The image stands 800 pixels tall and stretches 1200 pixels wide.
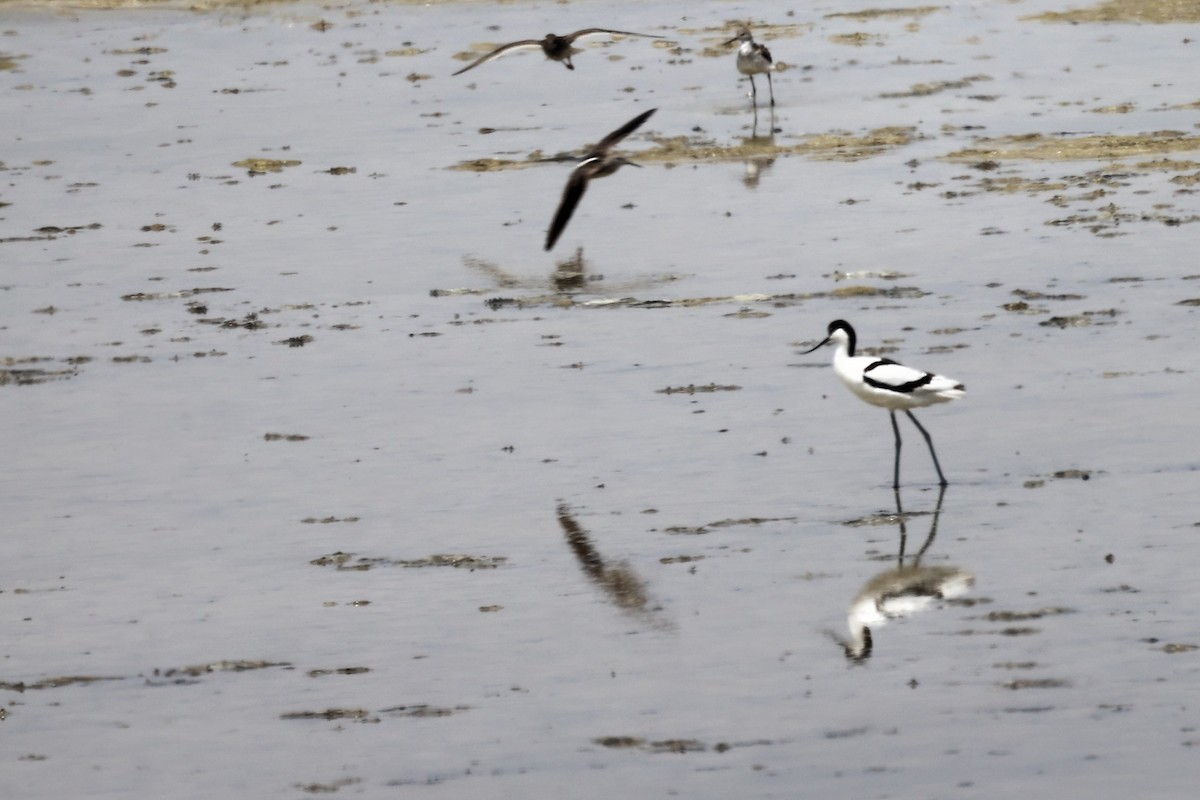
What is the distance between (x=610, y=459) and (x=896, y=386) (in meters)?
1.86

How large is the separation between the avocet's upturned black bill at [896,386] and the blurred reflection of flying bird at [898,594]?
1.47 m

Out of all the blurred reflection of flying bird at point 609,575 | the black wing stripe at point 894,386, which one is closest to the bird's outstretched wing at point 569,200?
the black wing stripe at point 894,386

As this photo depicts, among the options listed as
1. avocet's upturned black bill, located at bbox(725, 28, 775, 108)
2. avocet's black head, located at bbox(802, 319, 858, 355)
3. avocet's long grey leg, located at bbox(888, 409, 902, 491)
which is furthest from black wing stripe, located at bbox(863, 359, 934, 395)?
avocet's upturned black bill, located at bbox(725, 28, 775, 108)

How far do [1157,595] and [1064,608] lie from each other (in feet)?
1.49

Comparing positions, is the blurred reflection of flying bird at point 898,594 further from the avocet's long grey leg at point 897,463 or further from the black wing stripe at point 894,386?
the black wing stripe at point 894,386

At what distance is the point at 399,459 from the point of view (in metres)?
13.4

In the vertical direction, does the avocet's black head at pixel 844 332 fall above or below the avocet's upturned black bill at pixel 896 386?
above

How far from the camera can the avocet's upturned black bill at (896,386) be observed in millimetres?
12133

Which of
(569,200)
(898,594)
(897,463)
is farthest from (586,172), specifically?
(898,594)

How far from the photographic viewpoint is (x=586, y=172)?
60.4 feet

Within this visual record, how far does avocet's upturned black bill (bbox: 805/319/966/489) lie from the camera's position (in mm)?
12133

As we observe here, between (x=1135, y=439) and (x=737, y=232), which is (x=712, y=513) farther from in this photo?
(x=737, y=232)

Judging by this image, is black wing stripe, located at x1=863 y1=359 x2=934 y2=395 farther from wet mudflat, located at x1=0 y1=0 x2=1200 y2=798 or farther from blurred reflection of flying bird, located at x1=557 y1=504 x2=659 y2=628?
blurred reflection of flying bird, located at x1=557 y1=504 x2=659 y2=628

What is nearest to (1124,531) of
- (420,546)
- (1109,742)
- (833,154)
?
(1109,742)
